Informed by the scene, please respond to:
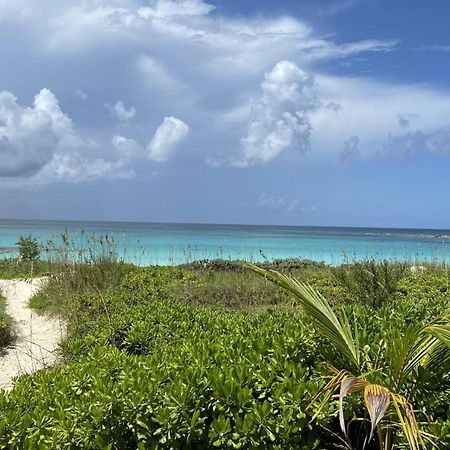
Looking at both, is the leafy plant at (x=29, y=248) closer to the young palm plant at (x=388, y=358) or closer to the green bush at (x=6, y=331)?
the green bush at (x=6, y=331)

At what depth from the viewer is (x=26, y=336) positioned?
8.56m

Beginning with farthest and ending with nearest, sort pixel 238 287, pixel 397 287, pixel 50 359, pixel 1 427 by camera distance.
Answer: pixel 238 287
pixel 397 287
pixel 50 359
pixel 1 427

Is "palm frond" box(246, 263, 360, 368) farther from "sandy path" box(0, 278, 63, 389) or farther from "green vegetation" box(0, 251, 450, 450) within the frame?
"sandy path" box(0, 278, 63, 389)

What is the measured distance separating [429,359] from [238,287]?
8217 mm

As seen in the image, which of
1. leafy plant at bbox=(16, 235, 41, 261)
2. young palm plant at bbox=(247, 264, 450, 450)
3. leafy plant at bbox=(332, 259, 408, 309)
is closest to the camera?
young palm plant at bbox=(247, 264, 450, 450)

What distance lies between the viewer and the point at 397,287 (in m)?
9.45

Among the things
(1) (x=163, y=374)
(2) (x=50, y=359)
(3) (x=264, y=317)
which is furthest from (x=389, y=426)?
(2) (x=50, y=359)

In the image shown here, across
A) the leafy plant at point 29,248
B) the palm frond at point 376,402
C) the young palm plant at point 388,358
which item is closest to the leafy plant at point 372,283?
the young palm plant at point 388,358

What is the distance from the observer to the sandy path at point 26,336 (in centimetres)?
675

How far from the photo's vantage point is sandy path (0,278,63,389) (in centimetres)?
675

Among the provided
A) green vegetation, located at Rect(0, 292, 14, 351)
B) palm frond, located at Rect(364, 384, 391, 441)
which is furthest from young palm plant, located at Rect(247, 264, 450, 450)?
green vegetation, located at Rect(0, 292, 14, 351)

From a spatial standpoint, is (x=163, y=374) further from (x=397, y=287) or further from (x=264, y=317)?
(x=397, y=287)

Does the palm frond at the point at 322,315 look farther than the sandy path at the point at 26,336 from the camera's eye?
No

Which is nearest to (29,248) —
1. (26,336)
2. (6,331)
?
(26,336)
